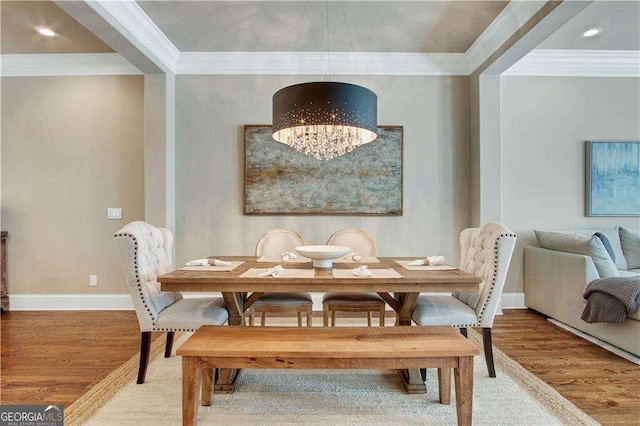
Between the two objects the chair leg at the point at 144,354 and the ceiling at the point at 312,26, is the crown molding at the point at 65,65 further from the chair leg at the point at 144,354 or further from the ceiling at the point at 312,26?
the chair leg at the point at 144,354

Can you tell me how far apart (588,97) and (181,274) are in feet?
14.7

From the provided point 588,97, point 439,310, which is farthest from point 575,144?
point 439,310

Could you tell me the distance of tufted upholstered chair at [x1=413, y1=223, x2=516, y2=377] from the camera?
2076 mm

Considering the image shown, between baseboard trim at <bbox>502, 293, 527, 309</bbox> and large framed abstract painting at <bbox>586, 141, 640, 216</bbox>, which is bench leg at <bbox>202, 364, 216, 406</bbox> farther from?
large framed abstract painting at <bbox>586, 141, 640, 216</bbox>

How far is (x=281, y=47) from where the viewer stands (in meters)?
3.52

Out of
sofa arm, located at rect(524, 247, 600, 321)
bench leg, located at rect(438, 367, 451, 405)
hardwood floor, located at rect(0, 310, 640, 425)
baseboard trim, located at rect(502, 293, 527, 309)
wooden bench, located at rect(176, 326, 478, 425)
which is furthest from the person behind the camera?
baseboard trim, located at rect(502, 293, 527, 309)

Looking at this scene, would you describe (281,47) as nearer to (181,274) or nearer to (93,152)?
(93,152)

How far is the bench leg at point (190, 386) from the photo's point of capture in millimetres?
1526

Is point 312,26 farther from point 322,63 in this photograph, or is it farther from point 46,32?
point 46,32

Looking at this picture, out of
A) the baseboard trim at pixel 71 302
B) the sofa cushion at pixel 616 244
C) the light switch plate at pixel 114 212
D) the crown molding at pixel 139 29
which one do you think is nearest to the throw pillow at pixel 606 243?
the sofa cushion at pixel 616 244

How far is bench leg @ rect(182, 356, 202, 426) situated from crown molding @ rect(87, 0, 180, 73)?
245 cm

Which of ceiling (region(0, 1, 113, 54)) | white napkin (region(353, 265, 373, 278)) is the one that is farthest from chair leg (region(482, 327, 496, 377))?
ceiling (region(0, 1, 113, 54))

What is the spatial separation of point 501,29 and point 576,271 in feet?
7.17

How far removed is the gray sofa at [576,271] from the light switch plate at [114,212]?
439cm
